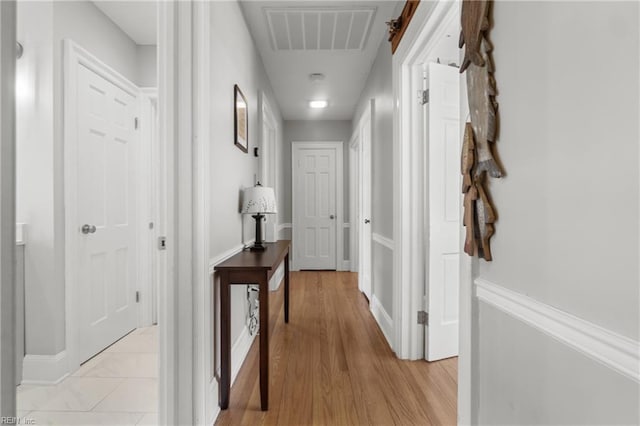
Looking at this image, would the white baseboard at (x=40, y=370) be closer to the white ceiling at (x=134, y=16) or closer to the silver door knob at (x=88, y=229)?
the silver door knob at (x=88, y=229)

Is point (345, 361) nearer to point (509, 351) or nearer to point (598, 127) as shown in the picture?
point (509, 351)

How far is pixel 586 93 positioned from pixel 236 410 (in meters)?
1.93

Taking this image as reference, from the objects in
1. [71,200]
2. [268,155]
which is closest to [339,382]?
[71,200]

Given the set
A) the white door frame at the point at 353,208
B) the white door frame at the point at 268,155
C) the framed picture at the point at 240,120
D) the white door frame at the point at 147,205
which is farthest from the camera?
the white door frame at the point at 353,208

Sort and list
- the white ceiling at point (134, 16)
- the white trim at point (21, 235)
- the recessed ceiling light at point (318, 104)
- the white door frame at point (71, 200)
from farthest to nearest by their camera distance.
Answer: the recessed ceiling light at point (318, 104) < the white ceiling at point (134, 16) < the white door frame at point (71, 200) < the white trim at point (21, 235)

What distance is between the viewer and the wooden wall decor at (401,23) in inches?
79.7

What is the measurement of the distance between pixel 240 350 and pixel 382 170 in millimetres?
1834

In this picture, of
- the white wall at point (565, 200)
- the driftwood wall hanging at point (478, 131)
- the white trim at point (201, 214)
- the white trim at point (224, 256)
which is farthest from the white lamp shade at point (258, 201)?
the white wall at point (565, 200)

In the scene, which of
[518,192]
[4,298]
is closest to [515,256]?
[518,192]

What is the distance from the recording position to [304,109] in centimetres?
502

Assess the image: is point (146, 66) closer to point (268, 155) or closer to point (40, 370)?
point (268, 155)

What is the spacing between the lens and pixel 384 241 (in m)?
2.84

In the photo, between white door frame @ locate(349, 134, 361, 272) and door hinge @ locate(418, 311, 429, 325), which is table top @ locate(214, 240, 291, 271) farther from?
white door frame @ locate(349, 134, 361, 272)

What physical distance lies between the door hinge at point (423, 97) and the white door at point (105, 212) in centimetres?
227
